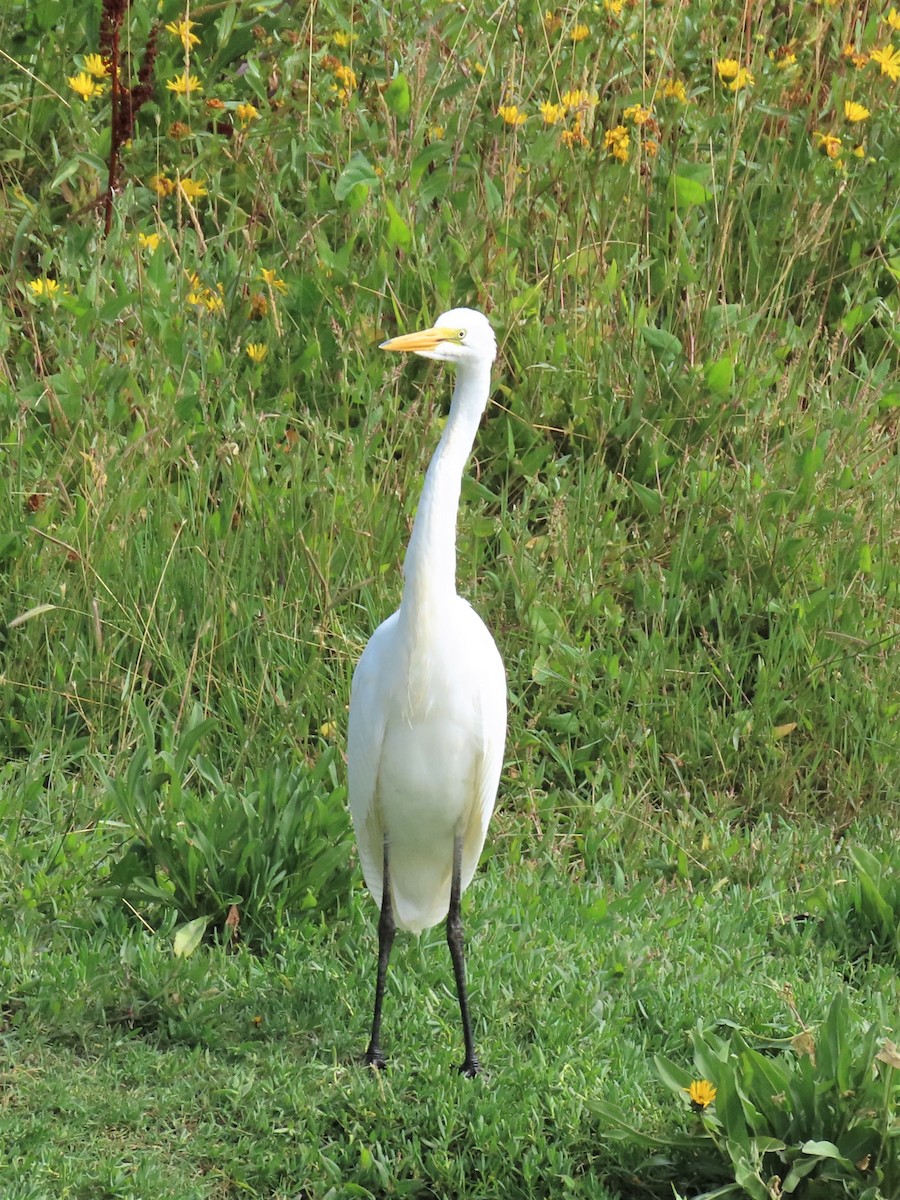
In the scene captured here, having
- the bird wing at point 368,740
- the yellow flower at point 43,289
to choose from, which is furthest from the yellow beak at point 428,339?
the yellow flower at point 43,289

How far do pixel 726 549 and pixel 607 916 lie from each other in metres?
1.34

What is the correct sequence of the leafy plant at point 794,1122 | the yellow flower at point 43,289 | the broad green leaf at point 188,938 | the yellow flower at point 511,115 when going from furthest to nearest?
the yellow flower at point 511,115, the yellow flower at point 43,289, the broad green leaf at point 188,938, the leafy plant at point 794,1122

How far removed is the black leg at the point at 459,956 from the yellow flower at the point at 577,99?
280cm

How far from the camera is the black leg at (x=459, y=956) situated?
281cm

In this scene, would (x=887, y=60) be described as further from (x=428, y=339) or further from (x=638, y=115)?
(x=428, y=339)

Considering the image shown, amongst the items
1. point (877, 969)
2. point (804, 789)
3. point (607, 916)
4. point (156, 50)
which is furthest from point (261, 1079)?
point (156, 50)

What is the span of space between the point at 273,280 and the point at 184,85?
2.33 ft

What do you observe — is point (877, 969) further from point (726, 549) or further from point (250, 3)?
point (250, 3)

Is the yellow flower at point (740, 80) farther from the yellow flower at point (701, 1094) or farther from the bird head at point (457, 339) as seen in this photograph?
the yellow flower at point (701, 1094)

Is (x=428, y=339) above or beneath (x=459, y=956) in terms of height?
above

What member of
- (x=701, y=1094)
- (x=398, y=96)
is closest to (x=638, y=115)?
(x=398, y=96)

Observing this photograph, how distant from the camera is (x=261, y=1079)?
9.12ft

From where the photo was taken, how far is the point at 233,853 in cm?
315

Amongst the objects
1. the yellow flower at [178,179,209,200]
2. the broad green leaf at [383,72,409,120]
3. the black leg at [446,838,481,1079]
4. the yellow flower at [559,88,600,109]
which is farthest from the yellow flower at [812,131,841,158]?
the black leg at [446,838,481,1079]
